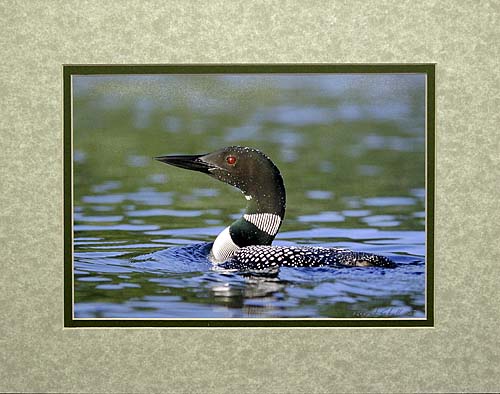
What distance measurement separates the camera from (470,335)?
7344mm

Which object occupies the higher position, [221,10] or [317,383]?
[221,10]

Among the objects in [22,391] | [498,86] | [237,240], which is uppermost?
[498,86]

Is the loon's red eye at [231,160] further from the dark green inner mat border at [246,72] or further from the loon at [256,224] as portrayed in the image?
the dark green inner mat border at [246,72]

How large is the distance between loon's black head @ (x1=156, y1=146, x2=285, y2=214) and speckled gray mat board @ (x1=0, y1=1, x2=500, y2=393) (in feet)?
1.39

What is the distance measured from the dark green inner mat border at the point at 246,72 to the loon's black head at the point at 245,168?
1.22ft

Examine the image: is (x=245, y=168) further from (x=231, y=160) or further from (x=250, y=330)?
(x=250, y=330)

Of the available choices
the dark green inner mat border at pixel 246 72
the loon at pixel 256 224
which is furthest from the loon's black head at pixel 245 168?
the dark green inner mat border at pixel 246 72

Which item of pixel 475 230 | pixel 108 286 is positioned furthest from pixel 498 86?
pixel 108 286

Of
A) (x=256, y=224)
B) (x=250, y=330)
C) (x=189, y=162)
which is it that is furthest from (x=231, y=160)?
(x=250, y=330)

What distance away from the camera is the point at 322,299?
734cm

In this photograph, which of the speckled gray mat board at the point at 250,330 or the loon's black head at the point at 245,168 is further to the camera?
the loon's black head at the point at 245,168

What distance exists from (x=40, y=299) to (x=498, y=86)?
2.14 m

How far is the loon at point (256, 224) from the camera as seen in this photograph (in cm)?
739

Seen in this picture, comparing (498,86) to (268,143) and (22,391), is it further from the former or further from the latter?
(22,391)
